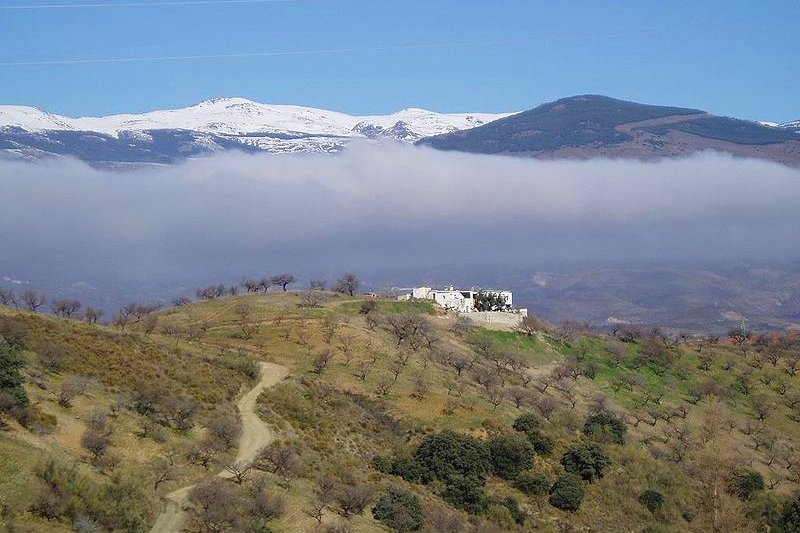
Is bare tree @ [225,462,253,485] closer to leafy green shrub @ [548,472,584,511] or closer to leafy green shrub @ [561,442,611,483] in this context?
leafy green shrub @ [548,472,584,511]

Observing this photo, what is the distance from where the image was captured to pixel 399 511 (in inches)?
1566

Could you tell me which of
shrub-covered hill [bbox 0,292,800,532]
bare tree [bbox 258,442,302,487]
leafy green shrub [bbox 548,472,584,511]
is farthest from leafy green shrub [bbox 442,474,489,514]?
bare tree [bbox 258,442,302,487]

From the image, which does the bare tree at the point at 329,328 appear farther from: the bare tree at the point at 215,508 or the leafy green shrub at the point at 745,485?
the bare tree at the point at 215,508

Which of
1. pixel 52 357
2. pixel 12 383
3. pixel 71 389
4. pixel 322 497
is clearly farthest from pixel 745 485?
pixel 12 383

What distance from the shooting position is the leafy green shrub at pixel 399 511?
39.2 m

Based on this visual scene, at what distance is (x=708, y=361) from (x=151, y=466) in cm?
8406

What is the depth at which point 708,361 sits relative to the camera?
105125 mm

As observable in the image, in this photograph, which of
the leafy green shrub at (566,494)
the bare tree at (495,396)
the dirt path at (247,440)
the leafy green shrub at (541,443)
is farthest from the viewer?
the bare tree at (495,396)

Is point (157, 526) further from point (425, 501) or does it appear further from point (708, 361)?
point (708, 361)

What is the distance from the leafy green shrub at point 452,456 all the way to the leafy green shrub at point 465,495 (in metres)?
0.70

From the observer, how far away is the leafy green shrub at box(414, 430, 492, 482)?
48.8m

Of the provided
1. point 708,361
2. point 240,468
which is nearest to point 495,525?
point 240,468

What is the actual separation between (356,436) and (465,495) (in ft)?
29.4

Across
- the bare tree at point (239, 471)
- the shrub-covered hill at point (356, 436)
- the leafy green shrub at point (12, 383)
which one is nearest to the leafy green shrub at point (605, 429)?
the shrub-covered hill at point (356, 436)
